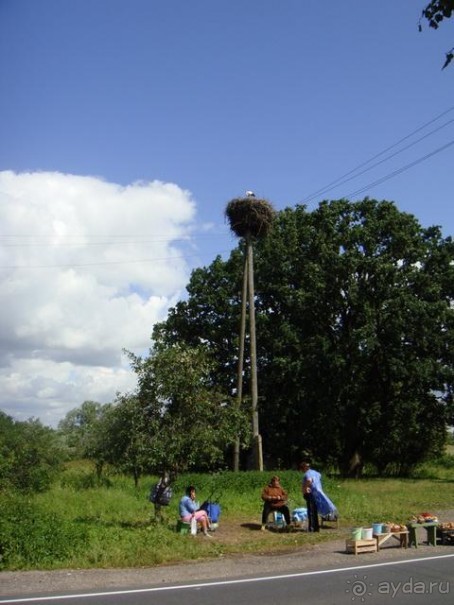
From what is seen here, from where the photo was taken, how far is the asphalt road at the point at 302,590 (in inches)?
337

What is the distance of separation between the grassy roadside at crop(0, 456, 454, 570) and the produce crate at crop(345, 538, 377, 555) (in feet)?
5.14

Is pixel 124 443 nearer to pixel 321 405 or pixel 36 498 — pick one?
pixel 36 498

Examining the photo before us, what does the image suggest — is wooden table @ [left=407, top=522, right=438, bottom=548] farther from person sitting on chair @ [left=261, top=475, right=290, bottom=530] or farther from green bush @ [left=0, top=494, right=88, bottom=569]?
green bush @ [left=0, top=494, right=88, bottom=569]

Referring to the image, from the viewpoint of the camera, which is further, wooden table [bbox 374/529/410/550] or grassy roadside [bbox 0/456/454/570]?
wooden table [bbox 374/529/410/550]

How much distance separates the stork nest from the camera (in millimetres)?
27312

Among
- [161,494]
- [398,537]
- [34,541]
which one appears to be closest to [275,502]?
[161,494]

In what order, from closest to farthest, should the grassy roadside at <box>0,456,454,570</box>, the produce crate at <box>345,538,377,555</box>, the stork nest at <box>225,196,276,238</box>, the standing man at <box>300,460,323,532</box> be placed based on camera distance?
1. the grassy roadside at <box>0,456,454,570</box>
2. the produce crate at <box>345,538,377,555</box>
3. the standing man at <box>300,460,323,532</box>
4. the stork nest at <box>225,196,276,238</box>

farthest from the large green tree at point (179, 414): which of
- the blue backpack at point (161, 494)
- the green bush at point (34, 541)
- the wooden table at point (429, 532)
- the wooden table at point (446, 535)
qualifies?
the wooden table at point (446, 535)

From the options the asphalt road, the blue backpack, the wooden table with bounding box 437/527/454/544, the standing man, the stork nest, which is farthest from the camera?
the stork nest

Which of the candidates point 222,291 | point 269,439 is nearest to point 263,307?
point 222,291

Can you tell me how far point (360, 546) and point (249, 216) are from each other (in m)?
16.9

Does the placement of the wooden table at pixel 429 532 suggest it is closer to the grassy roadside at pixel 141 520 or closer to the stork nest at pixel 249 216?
the grassy roadside at pixel 141 520

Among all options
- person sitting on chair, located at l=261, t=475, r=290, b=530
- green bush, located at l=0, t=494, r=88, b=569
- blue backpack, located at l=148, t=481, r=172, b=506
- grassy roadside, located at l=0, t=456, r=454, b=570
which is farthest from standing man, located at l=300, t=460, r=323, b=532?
green bush, located at l=0, t=494, r=88, b=569

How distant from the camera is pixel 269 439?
37062 mm
